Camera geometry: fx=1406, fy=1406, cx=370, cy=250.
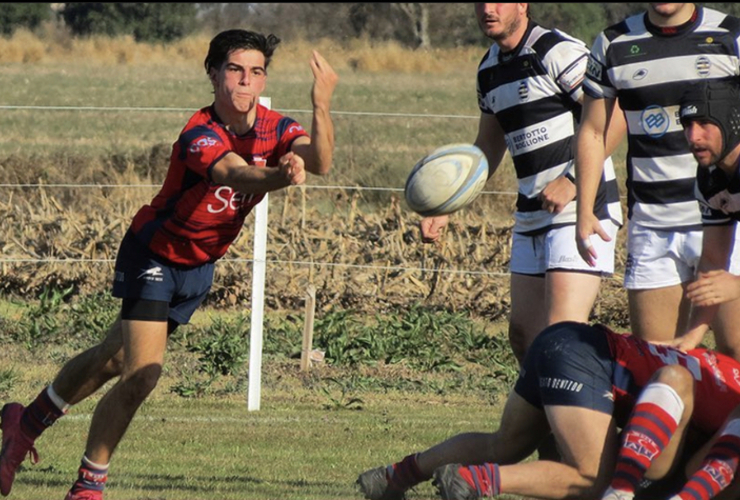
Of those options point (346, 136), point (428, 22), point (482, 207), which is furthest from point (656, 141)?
point (428, 22)

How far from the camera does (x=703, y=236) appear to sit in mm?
6094

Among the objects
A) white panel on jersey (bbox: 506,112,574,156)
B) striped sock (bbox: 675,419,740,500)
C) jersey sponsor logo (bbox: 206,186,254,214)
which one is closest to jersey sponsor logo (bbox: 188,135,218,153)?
jersey sponsor logo (bbox: 206,186,254,214)

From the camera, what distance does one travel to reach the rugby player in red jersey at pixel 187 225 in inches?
244

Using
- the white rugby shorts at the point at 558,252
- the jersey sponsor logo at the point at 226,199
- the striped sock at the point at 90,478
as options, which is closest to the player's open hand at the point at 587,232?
the white rugby shorts at the point at 558,252

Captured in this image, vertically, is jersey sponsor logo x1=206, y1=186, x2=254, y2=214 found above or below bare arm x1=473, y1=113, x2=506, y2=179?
below

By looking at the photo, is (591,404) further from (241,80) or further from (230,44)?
(230,44)

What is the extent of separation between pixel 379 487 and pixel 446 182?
1.59 m

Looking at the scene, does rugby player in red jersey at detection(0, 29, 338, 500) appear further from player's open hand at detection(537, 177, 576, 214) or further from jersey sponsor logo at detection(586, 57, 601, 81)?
jersey sponsor logo at detection(586, 57, 601, 81)

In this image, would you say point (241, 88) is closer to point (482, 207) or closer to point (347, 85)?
point (482, 207)

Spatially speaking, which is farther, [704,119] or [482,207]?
[482,207]

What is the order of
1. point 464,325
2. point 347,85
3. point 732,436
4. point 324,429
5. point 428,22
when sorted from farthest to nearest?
point 428,22 → point 347,85 → point 464,325 → point 324,429 → point 732,436

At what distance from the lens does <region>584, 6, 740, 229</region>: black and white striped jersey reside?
619 centimetres

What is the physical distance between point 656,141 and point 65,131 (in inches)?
638

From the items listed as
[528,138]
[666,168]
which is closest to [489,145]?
[528,138]
